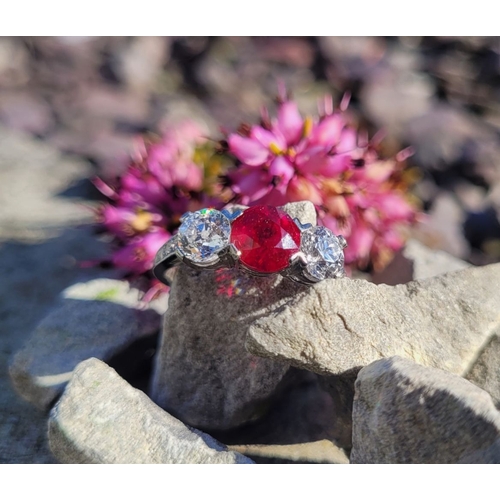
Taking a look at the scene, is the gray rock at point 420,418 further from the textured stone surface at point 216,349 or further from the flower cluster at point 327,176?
the flower cluster at point 327,176

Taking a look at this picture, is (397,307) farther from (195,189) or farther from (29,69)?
(29,69)

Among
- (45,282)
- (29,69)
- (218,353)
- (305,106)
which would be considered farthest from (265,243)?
(29,69)

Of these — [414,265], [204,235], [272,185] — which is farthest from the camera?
[414,265]

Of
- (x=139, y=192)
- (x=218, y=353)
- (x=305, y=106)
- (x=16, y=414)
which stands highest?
(x=305, y=106)

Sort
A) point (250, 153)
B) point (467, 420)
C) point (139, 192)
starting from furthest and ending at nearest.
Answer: point (139, 192)
point (250, 153)
point (467, 420)

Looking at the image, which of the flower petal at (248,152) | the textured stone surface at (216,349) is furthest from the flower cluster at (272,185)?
the textured stone surface at (216,349)

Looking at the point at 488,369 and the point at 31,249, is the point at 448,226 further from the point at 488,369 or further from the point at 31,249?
the point at 31,249

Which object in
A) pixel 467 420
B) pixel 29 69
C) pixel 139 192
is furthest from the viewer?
pixel 29 69

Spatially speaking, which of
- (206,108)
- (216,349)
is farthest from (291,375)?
(206,108)
